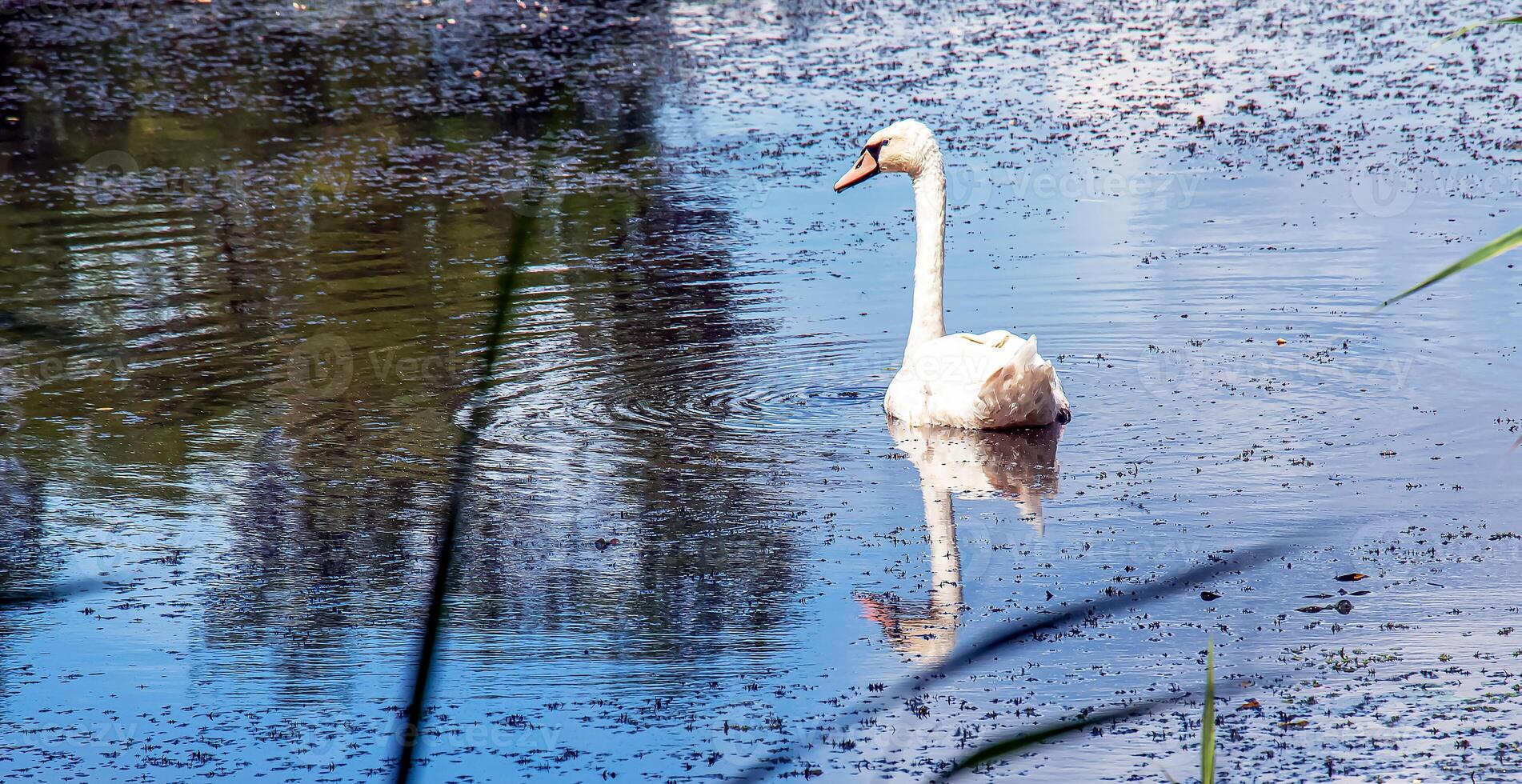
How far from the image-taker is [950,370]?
356 inches

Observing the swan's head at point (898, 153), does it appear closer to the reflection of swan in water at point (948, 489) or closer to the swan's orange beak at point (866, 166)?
the swan's orange beak at point (866, 166)

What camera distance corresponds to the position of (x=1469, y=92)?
58.9 ft

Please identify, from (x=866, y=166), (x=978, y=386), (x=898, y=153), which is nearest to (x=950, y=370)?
(x=978, y=386)

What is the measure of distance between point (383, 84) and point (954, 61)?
6772mm

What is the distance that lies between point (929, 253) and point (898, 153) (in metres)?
0.76

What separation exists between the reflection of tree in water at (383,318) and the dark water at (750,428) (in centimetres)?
5

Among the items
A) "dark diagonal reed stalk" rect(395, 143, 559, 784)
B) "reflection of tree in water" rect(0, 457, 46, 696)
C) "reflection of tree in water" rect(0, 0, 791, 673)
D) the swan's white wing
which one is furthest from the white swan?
"dark diagonal reed stalk" rect(395, 143, 559, 784)

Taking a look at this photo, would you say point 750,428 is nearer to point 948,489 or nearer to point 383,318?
point 948,489

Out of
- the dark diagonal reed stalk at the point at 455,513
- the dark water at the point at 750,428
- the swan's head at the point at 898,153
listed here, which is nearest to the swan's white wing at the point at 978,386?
the dark water at the point at 750,428

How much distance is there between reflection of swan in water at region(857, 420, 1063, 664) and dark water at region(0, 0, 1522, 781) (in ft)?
0.10

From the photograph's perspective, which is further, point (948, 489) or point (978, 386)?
point (978, 386)

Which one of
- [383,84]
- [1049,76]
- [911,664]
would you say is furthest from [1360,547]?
[383,84]

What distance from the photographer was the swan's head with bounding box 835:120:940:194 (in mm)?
10203

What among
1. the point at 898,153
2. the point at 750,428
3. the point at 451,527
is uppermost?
the point at 451,527
